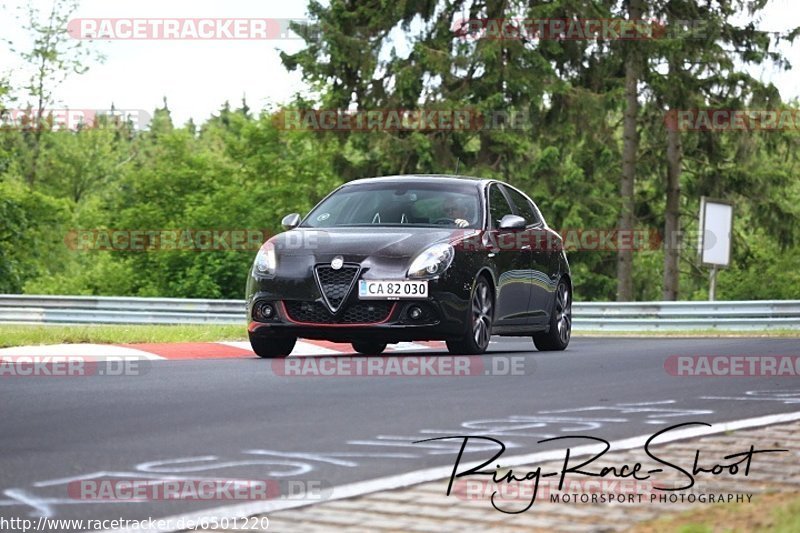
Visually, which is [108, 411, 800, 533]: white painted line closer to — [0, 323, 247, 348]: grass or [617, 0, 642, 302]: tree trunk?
[0, 323, 247, 348]: grass

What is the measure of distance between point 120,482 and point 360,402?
3.61m

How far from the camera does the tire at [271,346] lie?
1416 centimetres

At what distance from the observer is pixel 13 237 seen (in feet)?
148

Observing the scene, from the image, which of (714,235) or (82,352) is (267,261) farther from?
(714,235)

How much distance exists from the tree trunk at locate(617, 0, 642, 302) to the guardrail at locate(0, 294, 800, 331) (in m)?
13.8

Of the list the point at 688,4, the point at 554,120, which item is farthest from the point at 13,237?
the point at 688,4

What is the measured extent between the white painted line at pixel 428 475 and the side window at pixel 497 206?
6188mm

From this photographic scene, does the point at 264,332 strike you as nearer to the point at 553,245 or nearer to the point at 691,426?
the point at 553,245
